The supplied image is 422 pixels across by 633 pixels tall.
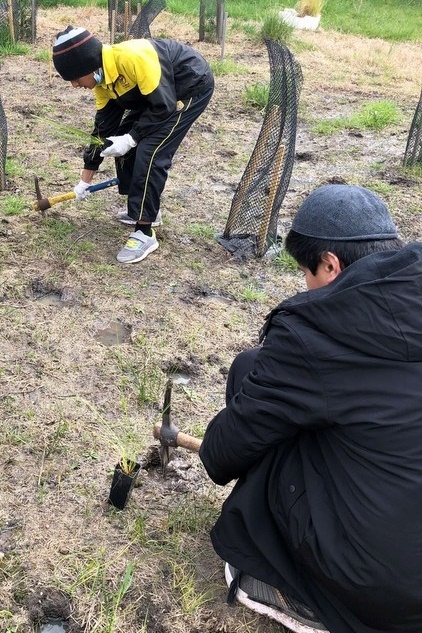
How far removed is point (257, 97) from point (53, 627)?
20.3ft

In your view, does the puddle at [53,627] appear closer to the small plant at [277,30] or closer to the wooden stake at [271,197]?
the wooden stake at [271,197]

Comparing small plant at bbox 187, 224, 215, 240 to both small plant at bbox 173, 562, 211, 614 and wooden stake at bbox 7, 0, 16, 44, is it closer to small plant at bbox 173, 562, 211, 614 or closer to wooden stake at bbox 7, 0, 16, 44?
small plant at bbox 173, 562, 211, 614

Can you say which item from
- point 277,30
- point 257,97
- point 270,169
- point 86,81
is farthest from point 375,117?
point 86,81

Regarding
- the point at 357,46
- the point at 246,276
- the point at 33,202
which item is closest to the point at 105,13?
the point at 357,46

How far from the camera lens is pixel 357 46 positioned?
34.3 feet

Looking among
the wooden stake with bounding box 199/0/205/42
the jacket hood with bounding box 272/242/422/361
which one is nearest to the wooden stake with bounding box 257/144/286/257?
the jacket hood with bounding box 272/242/422/361

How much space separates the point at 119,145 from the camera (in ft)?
12.9

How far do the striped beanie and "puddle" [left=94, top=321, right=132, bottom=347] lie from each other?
1.35 metres

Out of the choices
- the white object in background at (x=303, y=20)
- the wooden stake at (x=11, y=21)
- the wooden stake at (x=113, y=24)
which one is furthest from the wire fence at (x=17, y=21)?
the white object in background at (x=303, y=20)

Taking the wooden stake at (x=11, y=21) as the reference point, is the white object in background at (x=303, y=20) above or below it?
below

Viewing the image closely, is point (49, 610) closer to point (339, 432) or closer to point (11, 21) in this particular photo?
point (339, 432)

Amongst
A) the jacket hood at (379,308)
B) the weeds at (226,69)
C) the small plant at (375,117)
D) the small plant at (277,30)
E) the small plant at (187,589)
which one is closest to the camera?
the jacket hood at (379,308)

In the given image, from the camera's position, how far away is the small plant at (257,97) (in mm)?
7188

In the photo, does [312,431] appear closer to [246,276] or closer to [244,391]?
[244,391]
